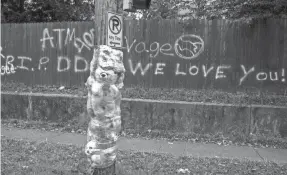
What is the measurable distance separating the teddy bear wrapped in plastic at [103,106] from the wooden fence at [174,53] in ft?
13.5

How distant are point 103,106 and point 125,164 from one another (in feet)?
4.87

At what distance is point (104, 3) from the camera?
12.7 ft

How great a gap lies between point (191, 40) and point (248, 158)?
344cm

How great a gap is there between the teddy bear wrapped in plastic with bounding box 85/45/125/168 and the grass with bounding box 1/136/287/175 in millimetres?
809

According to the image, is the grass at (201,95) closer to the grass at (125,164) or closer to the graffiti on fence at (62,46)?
the graffiti on fence at (62,46)

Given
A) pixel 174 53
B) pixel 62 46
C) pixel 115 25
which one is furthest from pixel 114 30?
pixel 62 46

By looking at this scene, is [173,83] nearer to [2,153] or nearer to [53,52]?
[53,52]

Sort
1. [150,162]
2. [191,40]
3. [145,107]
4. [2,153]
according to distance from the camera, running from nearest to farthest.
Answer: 1. [150,162]
2. [2,153]
3. [145,107]
4. [191,40]

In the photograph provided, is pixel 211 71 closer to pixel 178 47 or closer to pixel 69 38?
pixel 178 47

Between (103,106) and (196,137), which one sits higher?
(103,106)

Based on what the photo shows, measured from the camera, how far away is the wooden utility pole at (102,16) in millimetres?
3828

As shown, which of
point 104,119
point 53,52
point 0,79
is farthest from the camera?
point 0,79

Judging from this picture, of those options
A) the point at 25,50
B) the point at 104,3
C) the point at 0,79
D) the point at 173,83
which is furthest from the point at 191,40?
the point at 0,79

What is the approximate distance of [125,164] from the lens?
4773 millimetres
